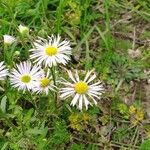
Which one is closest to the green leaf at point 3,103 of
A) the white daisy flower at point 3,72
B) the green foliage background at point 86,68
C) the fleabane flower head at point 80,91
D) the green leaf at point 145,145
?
the green foliage background at point 86,68

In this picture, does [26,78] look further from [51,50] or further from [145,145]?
[145,145]

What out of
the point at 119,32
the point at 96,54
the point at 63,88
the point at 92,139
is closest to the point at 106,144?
the point at 92,139

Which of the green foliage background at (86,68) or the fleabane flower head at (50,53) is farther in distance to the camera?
the green foliage background at (86,68)

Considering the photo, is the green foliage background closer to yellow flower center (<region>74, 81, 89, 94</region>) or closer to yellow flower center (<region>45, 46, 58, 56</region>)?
yellow flower center (<region>45, 46, 58, 56</region>)

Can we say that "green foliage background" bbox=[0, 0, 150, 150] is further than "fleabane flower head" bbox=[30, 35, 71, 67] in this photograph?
Yes

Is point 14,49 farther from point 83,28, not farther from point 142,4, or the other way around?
point 142,4

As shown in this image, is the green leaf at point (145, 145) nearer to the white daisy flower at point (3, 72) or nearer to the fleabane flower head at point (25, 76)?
the fleabane flower head at point (25, 76)

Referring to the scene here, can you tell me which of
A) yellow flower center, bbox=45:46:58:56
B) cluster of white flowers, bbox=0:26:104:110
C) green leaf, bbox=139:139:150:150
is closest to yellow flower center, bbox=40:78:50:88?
cluster of white flowers, bbox=0:26:104:110
